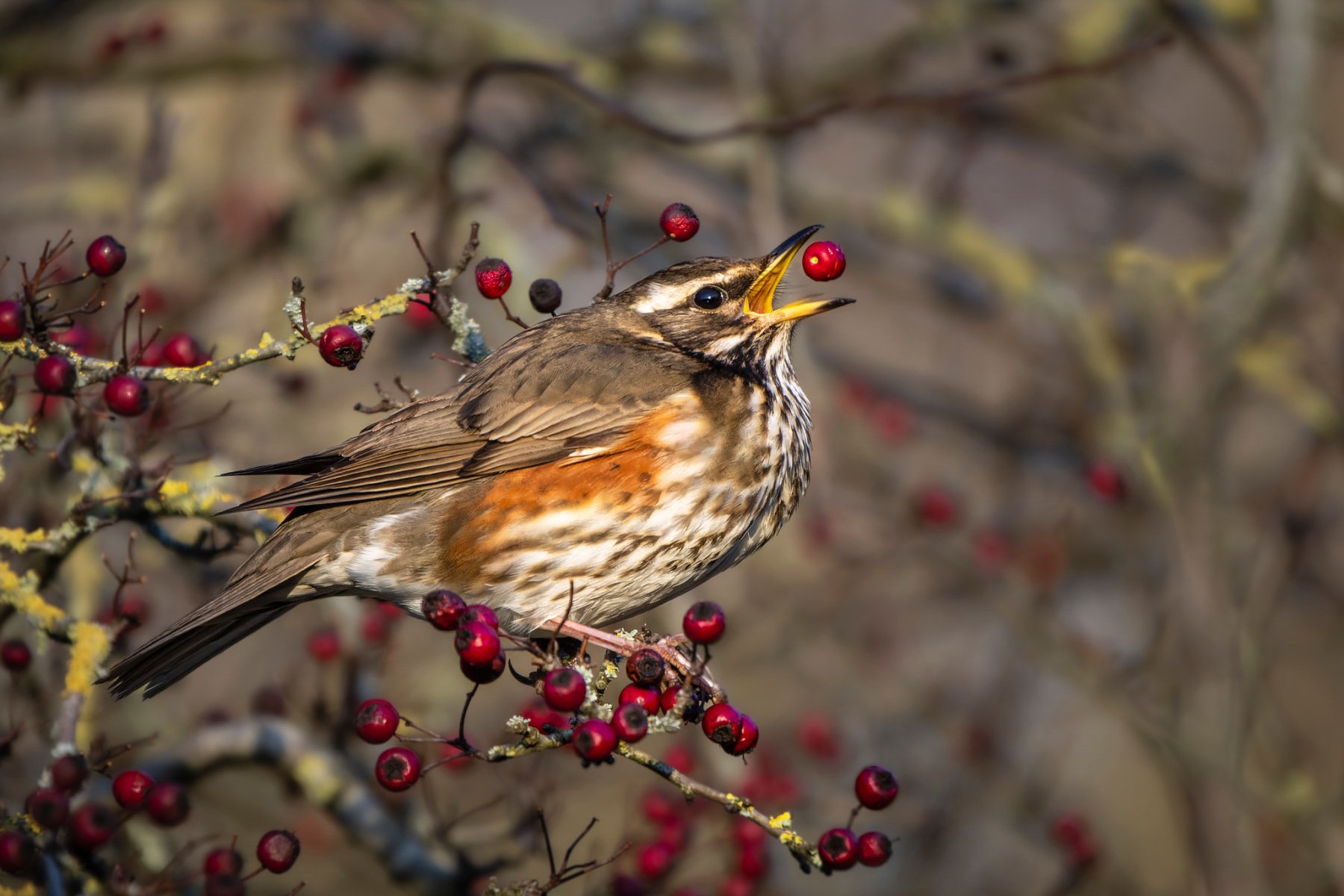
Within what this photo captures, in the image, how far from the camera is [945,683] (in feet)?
23.4

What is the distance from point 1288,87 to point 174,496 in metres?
4.49

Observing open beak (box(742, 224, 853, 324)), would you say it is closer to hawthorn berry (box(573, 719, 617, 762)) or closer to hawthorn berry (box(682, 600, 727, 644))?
hawthorn berry (box(682, 600, 727, 644))

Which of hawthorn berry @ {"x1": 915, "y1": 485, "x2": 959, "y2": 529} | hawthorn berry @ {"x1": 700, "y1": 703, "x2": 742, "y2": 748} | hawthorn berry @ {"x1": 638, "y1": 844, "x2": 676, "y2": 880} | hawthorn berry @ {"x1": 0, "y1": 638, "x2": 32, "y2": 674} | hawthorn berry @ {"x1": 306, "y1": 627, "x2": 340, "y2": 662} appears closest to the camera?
hawthorn berry @ {"x1": 700, "y1": 703, "x2": 742, "y2": 748}

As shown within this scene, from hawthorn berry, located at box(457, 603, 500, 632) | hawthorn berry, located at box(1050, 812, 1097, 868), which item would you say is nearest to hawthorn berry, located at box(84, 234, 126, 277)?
hawthorn berry, located at box(457, 603, 500, 632)

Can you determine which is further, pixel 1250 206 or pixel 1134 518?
pixel 1134 518

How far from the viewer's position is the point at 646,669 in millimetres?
2971

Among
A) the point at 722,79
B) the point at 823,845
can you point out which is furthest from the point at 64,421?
the point at 722,79

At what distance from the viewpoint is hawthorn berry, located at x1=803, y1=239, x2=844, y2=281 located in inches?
143

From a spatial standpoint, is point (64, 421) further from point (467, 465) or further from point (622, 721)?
point (622, 721)

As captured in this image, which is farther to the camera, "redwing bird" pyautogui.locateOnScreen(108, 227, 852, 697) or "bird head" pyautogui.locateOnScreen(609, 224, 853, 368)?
"bird head" pyautogui.locateOnScreen(609, 224, 853, 368)

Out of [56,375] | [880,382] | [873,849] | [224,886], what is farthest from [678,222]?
[880,382]

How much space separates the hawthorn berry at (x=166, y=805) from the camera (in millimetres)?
2736

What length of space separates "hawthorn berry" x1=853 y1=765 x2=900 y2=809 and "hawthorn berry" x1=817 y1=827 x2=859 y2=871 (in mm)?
160

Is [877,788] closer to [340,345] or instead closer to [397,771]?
[397,771]
